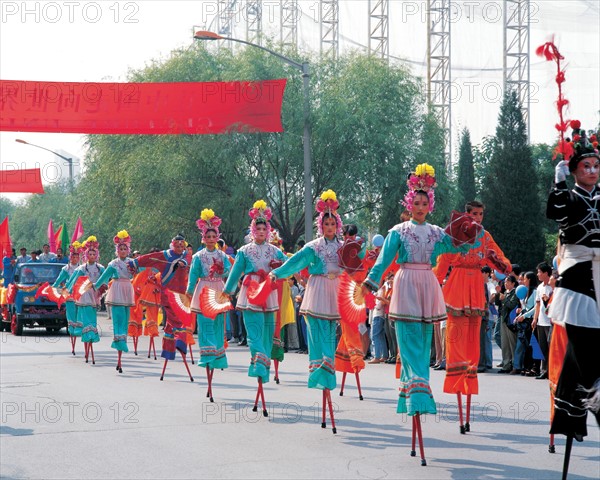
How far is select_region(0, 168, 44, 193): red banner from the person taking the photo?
4388cm

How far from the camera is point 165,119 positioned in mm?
25875

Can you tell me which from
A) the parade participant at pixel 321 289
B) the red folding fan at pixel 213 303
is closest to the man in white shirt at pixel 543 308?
the parade participant at pixel 321 289

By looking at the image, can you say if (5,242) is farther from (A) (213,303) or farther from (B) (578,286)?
(B) (578,286)

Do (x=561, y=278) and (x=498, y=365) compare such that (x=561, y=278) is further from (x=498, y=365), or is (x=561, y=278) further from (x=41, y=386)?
(x=498, y=365)

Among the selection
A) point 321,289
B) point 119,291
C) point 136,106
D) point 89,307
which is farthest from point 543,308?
point 136,106

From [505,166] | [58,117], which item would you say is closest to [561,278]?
[58,117]

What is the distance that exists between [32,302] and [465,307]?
19.7m

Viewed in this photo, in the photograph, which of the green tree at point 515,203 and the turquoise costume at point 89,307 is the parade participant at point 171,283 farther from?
the green tree at point 515,203

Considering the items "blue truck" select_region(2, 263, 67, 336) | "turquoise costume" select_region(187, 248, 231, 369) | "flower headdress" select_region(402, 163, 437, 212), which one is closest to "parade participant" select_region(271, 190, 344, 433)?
"flower headdress" select_region(402, 163, 437, 212)

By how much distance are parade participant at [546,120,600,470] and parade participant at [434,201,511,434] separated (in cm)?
263

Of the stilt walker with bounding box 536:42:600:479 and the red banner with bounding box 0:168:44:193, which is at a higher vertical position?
the red banner with bounding box 0:168:44:193

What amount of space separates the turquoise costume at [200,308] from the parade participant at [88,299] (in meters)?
5.53

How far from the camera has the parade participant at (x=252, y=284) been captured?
1159 cm

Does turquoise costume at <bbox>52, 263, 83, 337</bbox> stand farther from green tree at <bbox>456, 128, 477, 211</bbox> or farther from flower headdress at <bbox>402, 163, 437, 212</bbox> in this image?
green tree at <bbox>456, 128, 477, 211</bbox>
